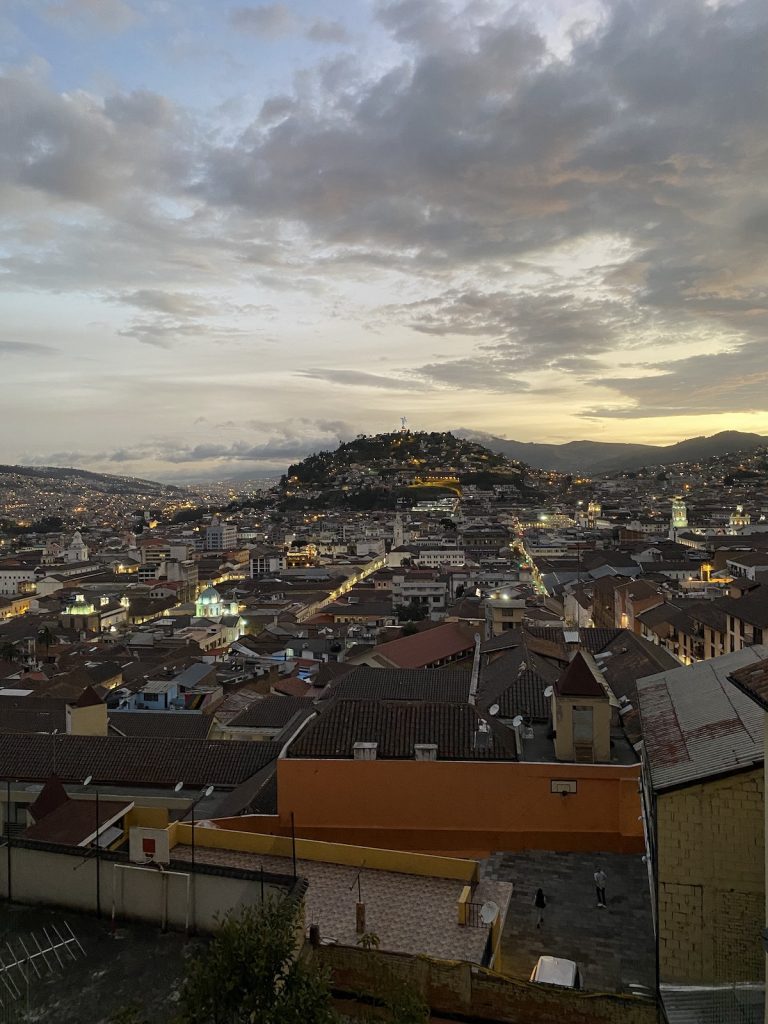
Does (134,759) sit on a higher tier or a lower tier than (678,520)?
lower

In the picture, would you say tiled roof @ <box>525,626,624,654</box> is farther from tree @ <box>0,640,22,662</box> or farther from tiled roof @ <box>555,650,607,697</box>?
tree @ <box>0,640,22,662</box>

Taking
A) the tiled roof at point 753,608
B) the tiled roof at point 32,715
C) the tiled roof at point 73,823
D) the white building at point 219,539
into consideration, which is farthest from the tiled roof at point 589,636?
the white building at point 219,539

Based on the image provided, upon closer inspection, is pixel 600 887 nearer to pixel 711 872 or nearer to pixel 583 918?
pixel 583 918

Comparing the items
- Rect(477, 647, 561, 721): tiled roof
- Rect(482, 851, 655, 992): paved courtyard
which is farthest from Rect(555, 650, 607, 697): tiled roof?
Rect(477, 647, 561, 721): tiled roof

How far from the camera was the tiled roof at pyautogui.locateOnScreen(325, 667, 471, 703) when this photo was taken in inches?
722

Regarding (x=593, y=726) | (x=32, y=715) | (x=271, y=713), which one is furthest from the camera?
(x=32, y=715)

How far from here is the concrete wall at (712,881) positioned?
22.2 ft

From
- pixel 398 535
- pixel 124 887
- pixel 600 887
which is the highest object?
pixel 124 887

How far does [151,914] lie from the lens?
5.82 metres

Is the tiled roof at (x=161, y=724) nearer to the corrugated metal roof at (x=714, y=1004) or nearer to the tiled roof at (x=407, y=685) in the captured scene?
the tiled roof at (x=407, y=685)

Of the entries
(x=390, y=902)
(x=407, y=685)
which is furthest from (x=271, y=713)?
(x=390, y=902)

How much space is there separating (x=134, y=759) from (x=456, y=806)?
7058 millimetres

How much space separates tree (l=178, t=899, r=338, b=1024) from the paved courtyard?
12.1 ft

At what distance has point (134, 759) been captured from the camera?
1428 centimetres
